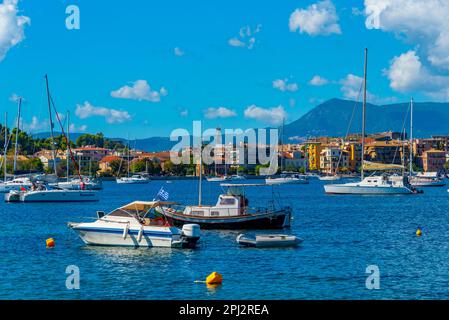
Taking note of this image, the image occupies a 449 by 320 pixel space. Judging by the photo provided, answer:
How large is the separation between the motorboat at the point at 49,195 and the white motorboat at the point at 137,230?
5037 centimetres

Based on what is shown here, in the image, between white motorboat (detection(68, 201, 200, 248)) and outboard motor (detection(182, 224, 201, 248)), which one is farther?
outboard motor (detection(182, 224, 201, 248))

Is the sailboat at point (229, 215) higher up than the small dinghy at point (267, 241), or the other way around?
the sailboat at point (229, 215)

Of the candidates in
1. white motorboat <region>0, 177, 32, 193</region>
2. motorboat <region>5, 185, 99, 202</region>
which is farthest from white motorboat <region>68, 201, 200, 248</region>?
white motorboat <region>0, 177, 32, 193</region>

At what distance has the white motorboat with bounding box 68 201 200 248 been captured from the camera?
132 ft

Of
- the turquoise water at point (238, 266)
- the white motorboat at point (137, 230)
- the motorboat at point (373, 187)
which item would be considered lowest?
the turquoise water at point (238, 266)

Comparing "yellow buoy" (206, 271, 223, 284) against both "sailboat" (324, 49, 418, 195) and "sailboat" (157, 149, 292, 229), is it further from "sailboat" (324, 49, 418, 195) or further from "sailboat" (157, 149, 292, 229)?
"sailboat" (324, 49, 418, 195)

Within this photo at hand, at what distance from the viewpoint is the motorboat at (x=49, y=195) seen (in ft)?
298

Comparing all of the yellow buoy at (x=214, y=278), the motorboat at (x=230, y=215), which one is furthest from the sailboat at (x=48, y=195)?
the yellow buoy at (x=214, y=278)

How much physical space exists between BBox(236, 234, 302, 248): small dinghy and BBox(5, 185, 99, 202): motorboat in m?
52.3

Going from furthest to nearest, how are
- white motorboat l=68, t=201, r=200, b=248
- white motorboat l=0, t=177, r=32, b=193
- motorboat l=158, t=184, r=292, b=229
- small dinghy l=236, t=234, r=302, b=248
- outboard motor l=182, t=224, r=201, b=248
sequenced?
white motorboat l=0, t=177, r=32, b=193, motorboat l=158, t=184, r=292, b=229, small dinghy l=236, t=234, r=302, b=248, outboard motor l=182, t=224, r=201, b=248, white motorboat l=68, t=201, r=200, b=248

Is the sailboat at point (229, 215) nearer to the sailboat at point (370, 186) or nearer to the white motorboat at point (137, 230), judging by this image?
the white motorboat at point (137, 230)
